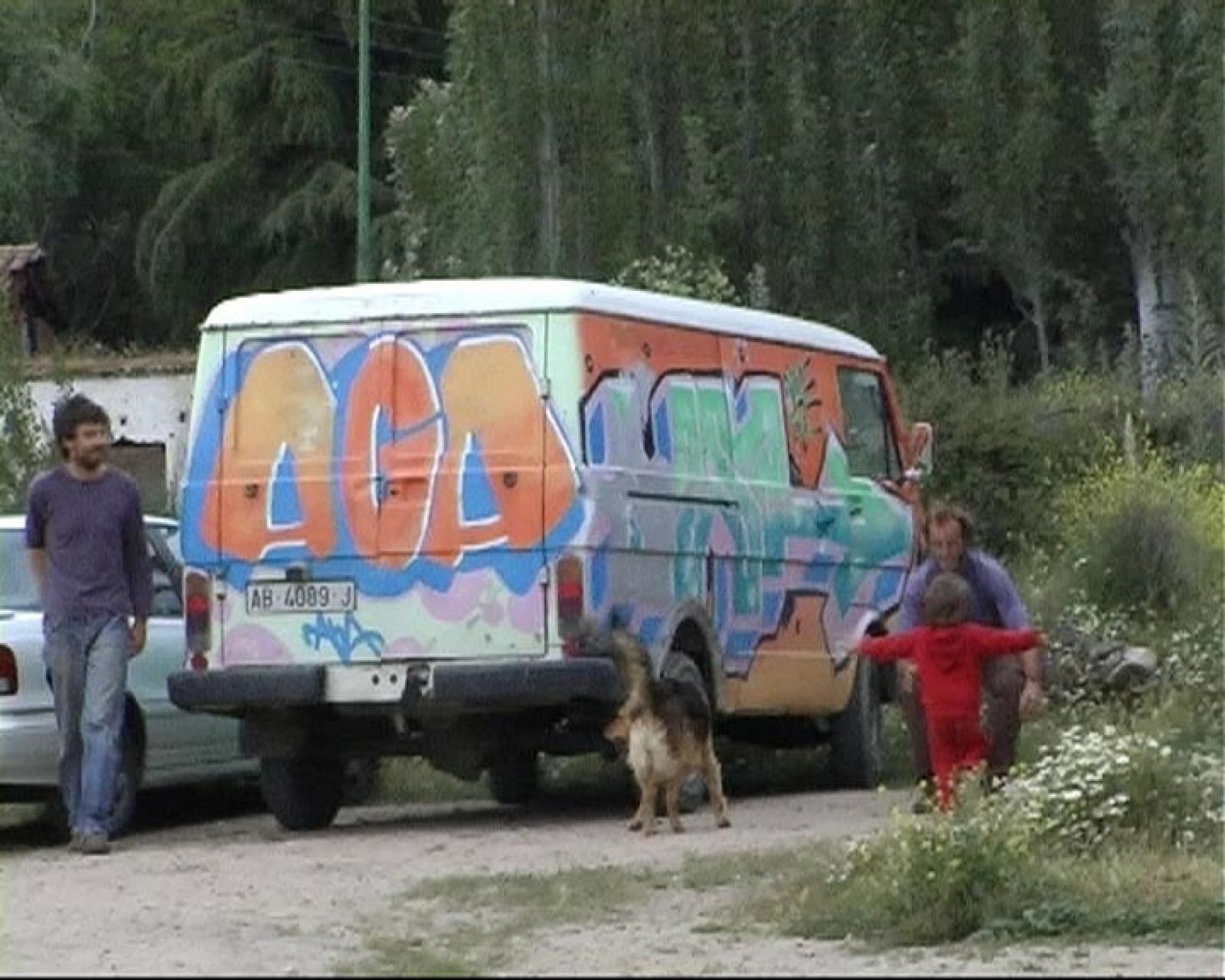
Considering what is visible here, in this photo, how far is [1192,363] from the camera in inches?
1091

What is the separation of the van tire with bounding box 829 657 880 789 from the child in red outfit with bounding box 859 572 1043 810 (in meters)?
3.55

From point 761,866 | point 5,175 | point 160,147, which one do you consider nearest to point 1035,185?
point 761,866

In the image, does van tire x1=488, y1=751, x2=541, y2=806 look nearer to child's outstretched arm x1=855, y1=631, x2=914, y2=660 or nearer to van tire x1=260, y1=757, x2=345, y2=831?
van tire x1=260, y1=757, x2=345, y2=831

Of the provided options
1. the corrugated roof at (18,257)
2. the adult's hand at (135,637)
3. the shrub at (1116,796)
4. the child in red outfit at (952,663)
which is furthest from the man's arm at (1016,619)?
the corrugated roof at (18,257)

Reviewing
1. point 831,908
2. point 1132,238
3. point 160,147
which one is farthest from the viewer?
point 160,147

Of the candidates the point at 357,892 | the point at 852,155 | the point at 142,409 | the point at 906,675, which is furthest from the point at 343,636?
the point at 142,409

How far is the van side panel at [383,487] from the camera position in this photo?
50.0 ft

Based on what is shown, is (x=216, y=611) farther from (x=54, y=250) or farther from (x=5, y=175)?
(x=54, y=250)

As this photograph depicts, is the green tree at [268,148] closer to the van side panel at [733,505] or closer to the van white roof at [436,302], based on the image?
the van side panel at [733,505]

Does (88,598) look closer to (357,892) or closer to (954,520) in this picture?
(357,892)

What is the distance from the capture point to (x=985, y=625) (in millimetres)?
14977

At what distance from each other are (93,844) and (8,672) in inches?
42.9

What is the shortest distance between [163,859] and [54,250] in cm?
5158

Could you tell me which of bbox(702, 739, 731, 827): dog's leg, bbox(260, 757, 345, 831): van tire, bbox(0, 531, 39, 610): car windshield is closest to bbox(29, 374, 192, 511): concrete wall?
bbox(0, 531, 39, 610): car windshield
